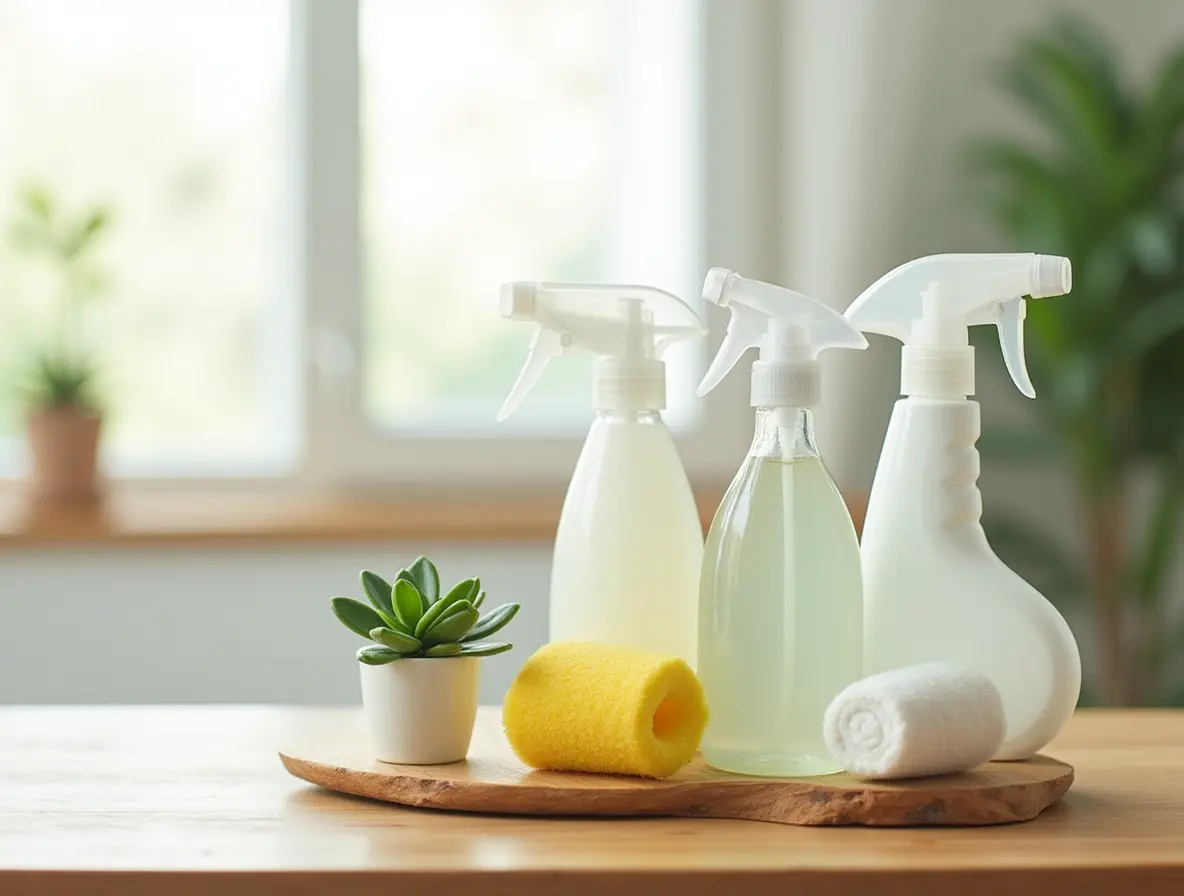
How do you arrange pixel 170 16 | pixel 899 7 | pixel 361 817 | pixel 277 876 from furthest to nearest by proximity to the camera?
pixel 170 16 → pixel 899 7 → pixel 361 817 → pixel 277 876

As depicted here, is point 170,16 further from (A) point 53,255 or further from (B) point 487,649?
(B) point 487,649

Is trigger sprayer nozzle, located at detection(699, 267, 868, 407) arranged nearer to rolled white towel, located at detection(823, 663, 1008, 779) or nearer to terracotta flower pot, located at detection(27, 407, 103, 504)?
rolled white towel, located at detection(823, 663, 1008, 779)

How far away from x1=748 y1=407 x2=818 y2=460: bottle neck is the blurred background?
132cm

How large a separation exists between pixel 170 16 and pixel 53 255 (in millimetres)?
445

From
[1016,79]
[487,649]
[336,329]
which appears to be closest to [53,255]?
[336,329]

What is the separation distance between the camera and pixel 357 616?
33.1 inches

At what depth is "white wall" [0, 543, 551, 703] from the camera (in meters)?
1.94

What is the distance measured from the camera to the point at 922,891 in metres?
0.68

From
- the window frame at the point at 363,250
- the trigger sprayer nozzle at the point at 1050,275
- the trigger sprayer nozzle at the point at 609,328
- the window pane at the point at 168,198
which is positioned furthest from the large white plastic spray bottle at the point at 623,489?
the window pane at the point at 168,198

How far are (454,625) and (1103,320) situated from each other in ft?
5.10

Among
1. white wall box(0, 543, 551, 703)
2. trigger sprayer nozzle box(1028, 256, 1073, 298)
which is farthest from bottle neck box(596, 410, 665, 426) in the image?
white wall box(0, 543, 551, 703)

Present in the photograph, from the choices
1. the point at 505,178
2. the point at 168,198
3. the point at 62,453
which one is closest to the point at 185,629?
the point at 62,453

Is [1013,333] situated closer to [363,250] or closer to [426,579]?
[426,579]

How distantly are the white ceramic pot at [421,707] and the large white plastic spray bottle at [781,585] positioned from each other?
142 millimetres
